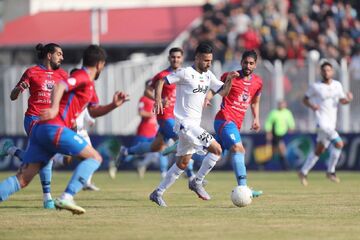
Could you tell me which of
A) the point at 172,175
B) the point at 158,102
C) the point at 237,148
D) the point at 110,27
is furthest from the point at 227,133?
the point at 110,27

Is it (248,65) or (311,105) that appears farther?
(311,105)

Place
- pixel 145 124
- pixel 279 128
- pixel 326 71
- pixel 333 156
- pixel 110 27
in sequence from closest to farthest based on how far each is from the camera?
pixel 326 71 → pixel 333 156 → pixel 145 124 → pixel 279 128 → pixel 110 27

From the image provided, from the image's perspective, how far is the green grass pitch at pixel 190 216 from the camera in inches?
524

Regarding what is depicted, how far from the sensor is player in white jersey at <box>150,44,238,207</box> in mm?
17047

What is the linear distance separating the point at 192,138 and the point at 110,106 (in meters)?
3.04

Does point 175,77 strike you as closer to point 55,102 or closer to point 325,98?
point 55,102

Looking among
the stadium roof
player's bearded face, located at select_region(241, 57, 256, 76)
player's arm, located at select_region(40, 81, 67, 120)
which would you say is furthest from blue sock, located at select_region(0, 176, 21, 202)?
the stadium roof

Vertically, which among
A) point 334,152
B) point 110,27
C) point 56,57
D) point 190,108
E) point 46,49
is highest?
point 110,27

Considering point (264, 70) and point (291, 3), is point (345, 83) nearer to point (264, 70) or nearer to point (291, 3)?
point (264, 70)

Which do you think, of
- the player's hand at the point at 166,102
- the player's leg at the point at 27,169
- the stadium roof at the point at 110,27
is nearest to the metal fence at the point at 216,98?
the stadium roof at the point at 110,27

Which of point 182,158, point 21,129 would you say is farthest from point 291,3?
point 182,158

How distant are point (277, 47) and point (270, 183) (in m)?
10.6

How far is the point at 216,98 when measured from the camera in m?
32.0

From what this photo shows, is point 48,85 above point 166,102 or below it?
above
